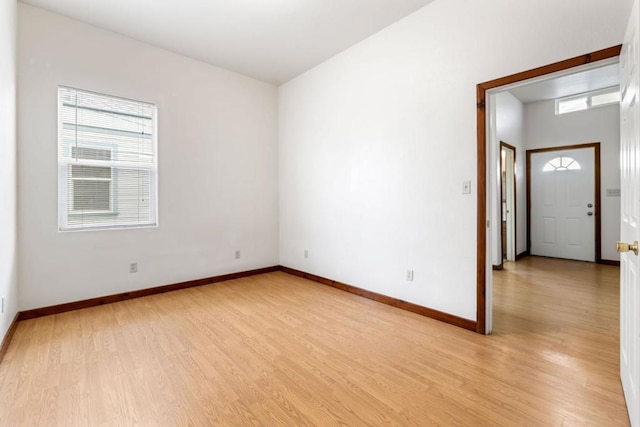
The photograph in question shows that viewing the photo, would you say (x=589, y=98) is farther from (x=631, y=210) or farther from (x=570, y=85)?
(x=631, y=210)

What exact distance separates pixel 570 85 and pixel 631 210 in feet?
16.0

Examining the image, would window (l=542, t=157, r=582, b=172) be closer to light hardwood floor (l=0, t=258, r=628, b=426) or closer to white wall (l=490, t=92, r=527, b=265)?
white wall (l=490, t=92, r=527, b=265)

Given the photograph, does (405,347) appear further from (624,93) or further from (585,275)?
(585,275)

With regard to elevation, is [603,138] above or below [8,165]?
above

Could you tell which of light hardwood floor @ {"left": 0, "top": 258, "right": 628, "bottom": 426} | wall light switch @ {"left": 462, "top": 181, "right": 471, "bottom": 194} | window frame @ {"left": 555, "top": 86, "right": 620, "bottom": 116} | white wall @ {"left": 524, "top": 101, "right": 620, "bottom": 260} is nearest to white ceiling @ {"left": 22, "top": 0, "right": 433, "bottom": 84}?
wall light switch @ {"left": 462, "top": 181, "right": 471, "bottom": 194}

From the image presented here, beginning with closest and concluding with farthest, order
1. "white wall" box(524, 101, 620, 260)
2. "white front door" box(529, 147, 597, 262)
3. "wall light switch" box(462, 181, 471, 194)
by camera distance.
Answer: "wall light switch" box(462, 181, 471, 194), "white wall" box(524, 101, 620, 260), "white front door" box(529, 147, 597, 262)

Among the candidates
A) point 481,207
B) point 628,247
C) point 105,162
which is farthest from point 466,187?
point 105,162

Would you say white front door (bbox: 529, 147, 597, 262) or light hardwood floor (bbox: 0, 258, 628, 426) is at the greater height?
white front door (bbox: 529, 147, 597, 262)

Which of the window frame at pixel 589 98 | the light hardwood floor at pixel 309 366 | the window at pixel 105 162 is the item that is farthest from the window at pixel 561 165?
the window at pixel 105 162

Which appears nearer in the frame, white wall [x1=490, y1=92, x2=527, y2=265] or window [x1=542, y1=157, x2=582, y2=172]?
white wall [x1=490, y1=92, x2=527, y2=265]

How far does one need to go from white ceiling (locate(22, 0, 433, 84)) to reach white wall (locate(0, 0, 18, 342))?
2.37 feet

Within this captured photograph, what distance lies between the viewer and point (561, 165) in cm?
582

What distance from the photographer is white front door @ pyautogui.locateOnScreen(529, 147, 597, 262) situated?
18.1 feet

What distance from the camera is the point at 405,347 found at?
2.38 meters
